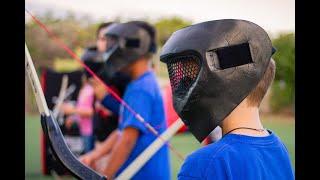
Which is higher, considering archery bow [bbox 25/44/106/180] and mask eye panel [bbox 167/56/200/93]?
mask eye panel [bbox 167/56/200/93]

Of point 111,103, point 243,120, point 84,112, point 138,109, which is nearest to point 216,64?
point 243,120

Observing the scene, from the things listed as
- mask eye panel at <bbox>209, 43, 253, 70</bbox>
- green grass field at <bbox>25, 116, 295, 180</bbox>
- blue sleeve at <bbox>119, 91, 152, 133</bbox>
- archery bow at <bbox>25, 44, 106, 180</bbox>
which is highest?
mask eye panel at <bbox>209, 43, 253, 70</bbox>

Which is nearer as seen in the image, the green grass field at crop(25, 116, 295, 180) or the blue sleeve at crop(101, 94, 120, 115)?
the blue sleeve at crop(101, 94, 120, 115)

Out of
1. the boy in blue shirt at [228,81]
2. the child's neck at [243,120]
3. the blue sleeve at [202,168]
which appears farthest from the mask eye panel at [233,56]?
the blue sleeve at [202,168]

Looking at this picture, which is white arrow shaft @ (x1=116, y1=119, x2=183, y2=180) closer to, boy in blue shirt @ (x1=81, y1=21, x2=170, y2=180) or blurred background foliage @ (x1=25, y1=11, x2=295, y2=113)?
boy in blue shirt @ (x1=81, y1=21, x2=170, y2=180)

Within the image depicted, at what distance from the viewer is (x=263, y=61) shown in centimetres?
154

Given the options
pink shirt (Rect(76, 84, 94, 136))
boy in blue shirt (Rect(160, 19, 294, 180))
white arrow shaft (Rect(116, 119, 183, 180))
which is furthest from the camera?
pink shirt (Rect(76, 84, 94, 136))

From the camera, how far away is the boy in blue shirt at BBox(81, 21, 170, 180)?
2873 millimetres

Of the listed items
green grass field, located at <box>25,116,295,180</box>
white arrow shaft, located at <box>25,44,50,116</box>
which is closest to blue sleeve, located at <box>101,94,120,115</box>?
white arrow shaft, located at <box>25,44,50,116</box>

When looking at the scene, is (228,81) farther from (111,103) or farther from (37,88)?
(111,103)

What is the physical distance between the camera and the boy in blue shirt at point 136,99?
9.43 ft

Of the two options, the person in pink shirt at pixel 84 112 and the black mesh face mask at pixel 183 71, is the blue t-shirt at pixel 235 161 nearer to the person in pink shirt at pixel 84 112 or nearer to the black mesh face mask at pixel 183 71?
the black mesh face mask at pixel 183 71

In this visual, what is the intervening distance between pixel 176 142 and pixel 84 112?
3.70 metres
